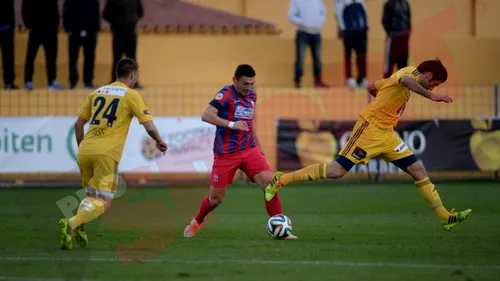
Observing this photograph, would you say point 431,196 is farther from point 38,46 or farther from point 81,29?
point 38,46

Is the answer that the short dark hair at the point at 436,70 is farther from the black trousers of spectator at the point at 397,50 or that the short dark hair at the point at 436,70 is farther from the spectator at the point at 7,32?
the spectator at the point at 7,32

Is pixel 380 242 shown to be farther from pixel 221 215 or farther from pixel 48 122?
Result: pixel 48 122

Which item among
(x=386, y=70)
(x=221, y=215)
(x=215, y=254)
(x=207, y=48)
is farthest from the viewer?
(x=207, y=48)

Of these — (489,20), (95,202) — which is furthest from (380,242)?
(489,20)

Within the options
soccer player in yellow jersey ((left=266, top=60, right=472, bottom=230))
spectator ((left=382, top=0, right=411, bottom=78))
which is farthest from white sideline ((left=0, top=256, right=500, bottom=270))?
spectator ((left=382, top=0, right=411, bottom=78))

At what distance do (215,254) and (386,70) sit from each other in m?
13.2

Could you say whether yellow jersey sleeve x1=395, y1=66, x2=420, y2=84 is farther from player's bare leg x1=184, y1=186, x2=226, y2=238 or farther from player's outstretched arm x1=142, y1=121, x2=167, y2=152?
player's outstretched arm x1=142, y1=121, x2=167, y2=152

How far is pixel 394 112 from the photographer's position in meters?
12.7

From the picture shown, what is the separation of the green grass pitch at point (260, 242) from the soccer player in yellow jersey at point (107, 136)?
555 mm

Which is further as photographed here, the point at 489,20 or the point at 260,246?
the point at 489,20

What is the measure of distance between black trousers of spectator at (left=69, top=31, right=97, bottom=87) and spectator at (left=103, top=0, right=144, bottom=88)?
1.47 ft

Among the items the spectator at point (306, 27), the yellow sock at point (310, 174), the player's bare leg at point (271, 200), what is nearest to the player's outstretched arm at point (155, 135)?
the player's bare leg at point (271, 200)

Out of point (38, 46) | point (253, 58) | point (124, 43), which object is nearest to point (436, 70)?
point (124, 43)

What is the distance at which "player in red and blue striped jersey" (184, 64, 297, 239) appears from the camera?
12055mm
